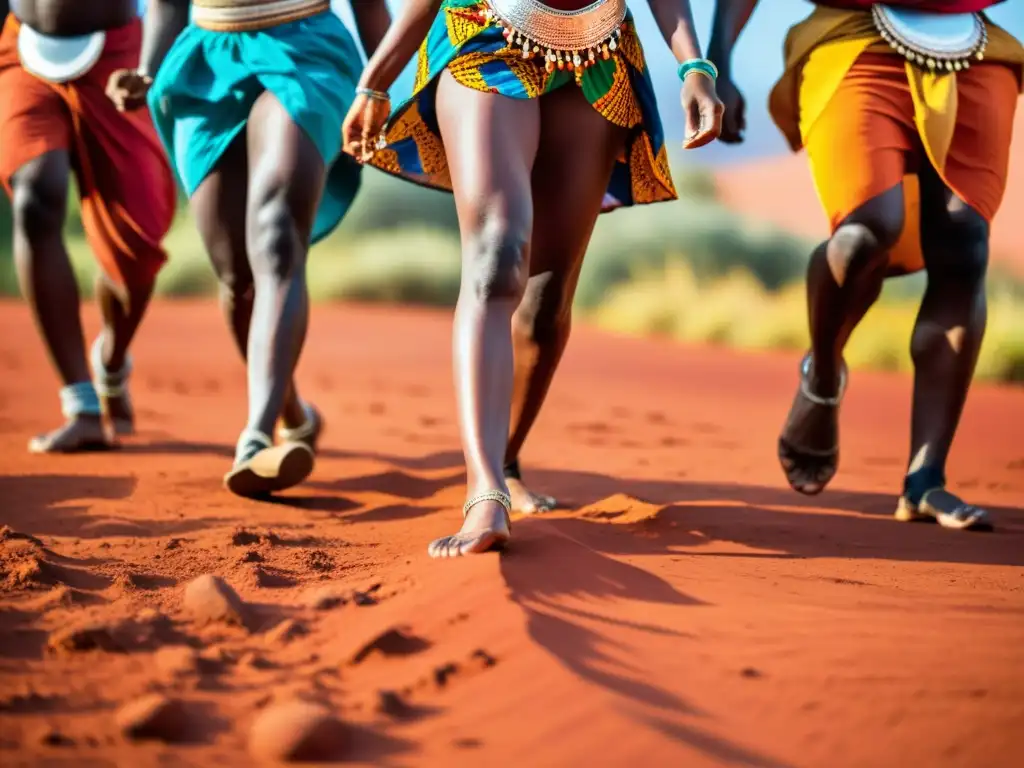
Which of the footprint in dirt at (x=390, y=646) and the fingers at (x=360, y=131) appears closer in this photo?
the footprint in dirt at (x=390, y=646)

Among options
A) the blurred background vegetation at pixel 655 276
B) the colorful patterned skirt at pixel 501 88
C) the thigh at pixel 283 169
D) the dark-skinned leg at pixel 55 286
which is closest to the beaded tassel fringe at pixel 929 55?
the colorful patterned skirt at pixel 501 88

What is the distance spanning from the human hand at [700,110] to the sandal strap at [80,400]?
2.84m

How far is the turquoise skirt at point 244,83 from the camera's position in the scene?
3.93 meters

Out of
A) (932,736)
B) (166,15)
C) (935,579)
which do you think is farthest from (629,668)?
(166,15)

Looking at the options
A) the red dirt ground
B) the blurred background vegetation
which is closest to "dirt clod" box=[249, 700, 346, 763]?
the red dirt ground

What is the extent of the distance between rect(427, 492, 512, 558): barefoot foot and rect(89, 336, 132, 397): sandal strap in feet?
10.1

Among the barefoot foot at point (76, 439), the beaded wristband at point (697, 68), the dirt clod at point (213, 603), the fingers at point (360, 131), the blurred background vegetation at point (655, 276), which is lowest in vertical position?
the blurred background vegetation at point (655, 276)

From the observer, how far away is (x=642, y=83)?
3.27 metres

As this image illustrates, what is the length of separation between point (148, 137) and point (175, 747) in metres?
3.64

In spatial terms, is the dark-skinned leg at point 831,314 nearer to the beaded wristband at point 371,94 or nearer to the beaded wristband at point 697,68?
the beaded wristband at point 697,68

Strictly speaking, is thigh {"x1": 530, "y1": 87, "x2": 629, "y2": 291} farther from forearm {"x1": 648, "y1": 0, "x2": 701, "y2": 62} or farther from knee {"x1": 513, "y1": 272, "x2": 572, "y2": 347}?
forearm {"x1": 648, "y1": 0, "x2": 701, "y2": 62}

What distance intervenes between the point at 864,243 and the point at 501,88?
1257mm

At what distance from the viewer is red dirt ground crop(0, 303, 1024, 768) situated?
1.90 meters

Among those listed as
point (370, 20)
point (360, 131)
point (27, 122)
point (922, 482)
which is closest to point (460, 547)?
point (360, 131)
